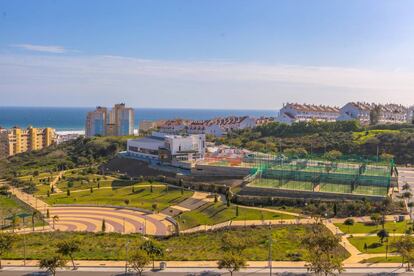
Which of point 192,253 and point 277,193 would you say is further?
point 277,193

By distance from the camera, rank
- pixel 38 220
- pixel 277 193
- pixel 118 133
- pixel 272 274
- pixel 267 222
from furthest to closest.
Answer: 1. pixel 118 133
2. pixel 277 193
3. pixel 38 220
4. pixel 267 222
5. pixel 272 274

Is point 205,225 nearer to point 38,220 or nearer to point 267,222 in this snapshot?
point 267,222

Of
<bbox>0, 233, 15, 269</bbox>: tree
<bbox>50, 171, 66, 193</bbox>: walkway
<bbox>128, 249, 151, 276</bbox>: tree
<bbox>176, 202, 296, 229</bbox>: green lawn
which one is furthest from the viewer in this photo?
<bbox>50, 171, 66, 193</bbox>: walkway

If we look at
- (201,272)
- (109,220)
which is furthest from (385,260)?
(109,220)

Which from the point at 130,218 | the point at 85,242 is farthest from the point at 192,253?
the point at 130,218

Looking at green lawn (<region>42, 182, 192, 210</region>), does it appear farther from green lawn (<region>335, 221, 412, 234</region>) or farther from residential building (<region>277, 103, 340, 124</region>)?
residential building (<region>277, 103, 340, 124</region>)

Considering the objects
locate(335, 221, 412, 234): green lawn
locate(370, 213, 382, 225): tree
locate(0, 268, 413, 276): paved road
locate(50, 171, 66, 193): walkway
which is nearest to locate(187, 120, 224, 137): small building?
locate(50, 171, 66, 193): walkway
